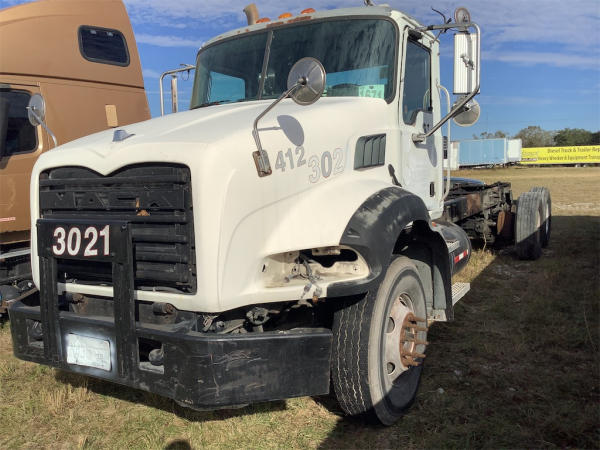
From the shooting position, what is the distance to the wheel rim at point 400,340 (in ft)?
11.5

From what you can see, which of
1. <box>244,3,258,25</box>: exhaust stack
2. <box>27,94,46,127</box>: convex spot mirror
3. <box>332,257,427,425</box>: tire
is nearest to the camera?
<box>332,257,427,425</box>: tire

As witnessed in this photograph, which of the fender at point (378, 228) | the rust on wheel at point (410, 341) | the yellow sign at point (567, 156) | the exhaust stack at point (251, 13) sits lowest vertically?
the yellow sign at point (567, 156)

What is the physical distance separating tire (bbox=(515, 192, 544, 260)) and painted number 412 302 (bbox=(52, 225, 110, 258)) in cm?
701

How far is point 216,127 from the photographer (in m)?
2.97

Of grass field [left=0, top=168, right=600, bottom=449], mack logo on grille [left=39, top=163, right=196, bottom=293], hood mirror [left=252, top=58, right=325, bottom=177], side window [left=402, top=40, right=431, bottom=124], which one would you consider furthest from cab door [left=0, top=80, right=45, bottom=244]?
side window [left=402, top=40, right=431, bottom=124]

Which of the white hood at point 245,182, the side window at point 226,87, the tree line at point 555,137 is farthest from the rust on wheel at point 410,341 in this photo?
the tree line at point 555,137

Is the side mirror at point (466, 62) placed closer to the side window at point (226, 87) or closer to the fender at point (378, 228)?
the fender at point (378, 228)

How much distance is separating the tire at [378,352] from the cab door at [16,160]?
171 inches

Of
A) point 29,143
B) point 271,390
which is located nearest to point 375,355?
point 271,390

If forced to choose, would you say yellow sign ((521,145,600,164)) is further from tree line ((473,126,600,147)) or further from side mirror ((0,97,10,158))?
side mirror ((0,97,10,158))

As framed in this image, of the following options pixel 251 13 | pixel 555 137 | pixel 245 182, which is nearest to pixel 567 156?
pixel 555 137

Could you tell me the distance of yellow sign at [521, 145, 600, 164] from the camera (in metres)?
47.6

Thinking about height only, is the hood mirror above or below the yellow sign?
above

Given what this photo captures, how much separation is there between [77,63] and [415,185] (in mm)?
4821
